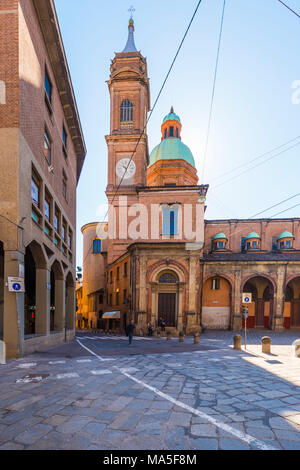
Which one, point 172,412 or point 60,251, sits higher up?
point 60,251

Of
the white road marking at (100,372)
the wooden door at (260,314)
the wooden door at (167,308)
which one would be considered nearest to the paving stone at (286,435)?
the white road marking at (100,372)

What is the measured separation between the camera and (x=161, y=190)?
81.8 feet

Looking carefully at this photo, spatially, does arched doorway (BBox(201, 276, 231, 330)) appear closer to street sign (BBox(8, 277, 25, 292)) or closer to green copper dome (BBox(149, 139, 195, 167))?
green copper dome (BBox(149, 139, 195, 167))

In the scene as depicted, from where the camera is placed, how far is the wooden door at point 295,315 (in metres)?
27.9

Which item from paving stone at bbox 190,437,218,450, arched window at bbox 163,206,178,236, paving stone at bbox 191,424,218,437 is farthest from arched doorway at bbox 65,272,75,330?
paving stone at bbox 190,437,218,450

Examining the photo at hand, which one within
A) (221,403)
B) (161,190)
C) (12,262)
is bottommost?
(221,403)

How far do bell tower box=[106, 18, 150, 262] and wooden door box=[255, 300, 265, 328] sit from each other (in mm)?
16729

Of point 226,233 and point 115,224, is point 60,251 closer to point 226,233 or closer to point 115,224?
point 115,224

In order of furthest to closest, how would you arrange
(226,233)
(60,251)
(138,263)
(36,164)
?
(226,233), (138,263), (60,251), (36,164)

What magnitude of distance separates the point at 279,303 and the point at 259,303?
3.72 m

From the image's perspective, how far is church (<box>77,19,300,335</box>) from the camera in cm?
2142
